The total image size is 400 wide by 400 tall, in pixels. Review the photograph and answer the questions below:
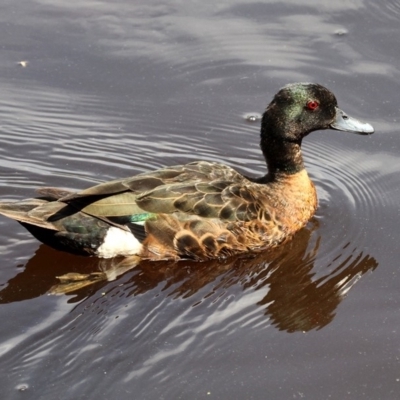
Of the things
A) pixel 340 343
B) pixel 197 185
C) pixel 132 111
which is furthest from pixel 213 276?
pixel 132 111

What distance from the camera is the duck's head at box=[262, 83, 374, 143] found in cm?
801

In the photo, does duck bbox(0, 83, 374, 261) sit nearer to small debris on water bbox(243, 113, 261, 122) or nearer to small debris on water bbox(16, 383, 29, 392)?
small debris on water bbox(243, 113, 261, 122)

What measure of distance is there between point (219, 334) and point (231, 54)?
389 cm

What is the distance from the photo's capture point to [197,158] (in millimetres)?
8859

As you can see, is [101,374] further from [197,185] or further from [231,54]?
[231,54]

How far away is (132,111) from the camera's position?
30.3 ft

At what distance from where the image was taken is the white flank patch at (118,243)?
7637 mm

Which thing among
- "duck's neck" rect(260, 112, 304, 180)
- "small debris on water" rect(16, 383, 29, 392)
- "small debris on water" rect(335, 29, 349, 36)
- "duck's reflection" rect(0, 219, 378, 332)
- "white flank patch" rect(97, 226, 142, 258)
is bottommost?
"small debris on water" rect(16, 383, 29, 392)

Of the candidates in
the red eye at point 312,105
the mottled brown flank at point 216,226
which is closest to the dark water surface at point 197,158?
the mottled brown flank at point 216,226

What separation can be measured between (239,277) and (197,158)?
1.67m

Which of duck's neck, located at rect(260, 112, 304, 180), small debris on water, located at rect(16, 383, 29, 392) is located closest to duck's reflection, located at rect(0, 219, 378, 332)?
duck's neck, located at rect(260, 112, 304, 180)

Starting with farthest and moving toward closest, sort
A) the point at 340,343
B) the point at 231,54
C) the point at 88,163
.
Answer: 1. the point at 231,54
2. the point at 88,163
3. the point at 340,343

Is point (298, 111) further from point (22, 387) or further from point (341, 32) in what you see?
point (22, 387)

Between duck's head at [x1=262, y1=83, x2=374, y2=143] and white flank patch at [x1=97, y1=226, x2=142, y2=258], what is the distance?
1.44m
